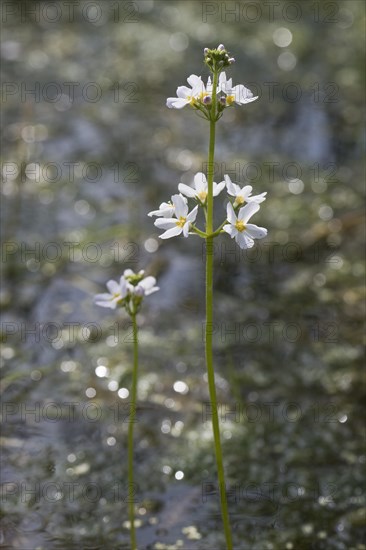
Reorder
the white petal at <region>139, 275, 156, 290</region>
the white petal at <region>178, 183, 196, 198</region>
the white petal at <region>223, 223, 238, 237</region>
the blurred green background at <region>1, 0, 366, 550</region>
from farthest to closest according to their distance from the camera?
the blurred green background at <region>1, 0, 366, 550</region> < the white petal at <region>139, 275, 156, 290</region> < the white petal at <region>178, 183, 196, 198</region> < the white petal at <region>223, 223, 238, 237</region>

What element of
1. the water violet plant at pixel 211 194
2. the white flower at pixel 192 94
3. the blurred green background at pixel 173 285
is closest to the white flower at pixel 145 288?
the water violet plant at pixel 211 194

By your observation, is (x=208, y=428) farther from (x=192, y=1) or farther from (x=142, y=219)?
(x=192, y=1)

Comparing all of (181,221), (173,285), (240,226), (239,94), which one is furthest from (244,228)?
(173,285)

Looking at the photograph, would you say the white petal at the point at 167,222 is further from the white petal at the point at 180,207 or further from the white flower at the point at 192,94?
the white flower at the point at 192,94

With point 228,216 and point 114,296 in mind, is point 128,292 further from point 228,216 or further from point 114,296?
point 228,216

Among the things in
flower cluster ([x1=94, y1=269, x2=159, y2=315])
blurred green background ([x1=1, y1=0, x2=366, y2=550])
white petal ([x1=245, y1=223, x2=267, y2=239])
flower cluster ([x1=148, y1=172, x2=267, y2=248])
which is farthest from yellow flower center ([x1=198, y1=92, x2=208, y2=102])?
blurred green background ([x1=1, y1=0, x2=366, y2=550])

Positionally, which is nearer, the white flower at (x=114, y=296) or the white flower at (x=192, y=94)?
the white flower at (x=192, y=94)

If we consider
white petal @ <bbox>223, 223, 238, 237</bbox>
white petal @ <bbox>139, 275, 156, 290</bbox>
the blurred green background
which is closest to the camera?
white petal @ <bbox>223, 223, 238, 237</bbox>

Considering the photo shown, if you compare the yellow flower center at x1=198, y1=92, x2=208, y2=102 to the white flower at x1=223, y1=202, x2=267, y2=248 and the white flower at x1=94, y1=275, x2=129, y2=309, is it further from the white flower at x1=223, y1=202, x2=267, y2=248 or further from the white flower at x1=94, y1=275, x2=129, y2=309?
the white flower at x1=94, y1=275, x2=129, y2=309
